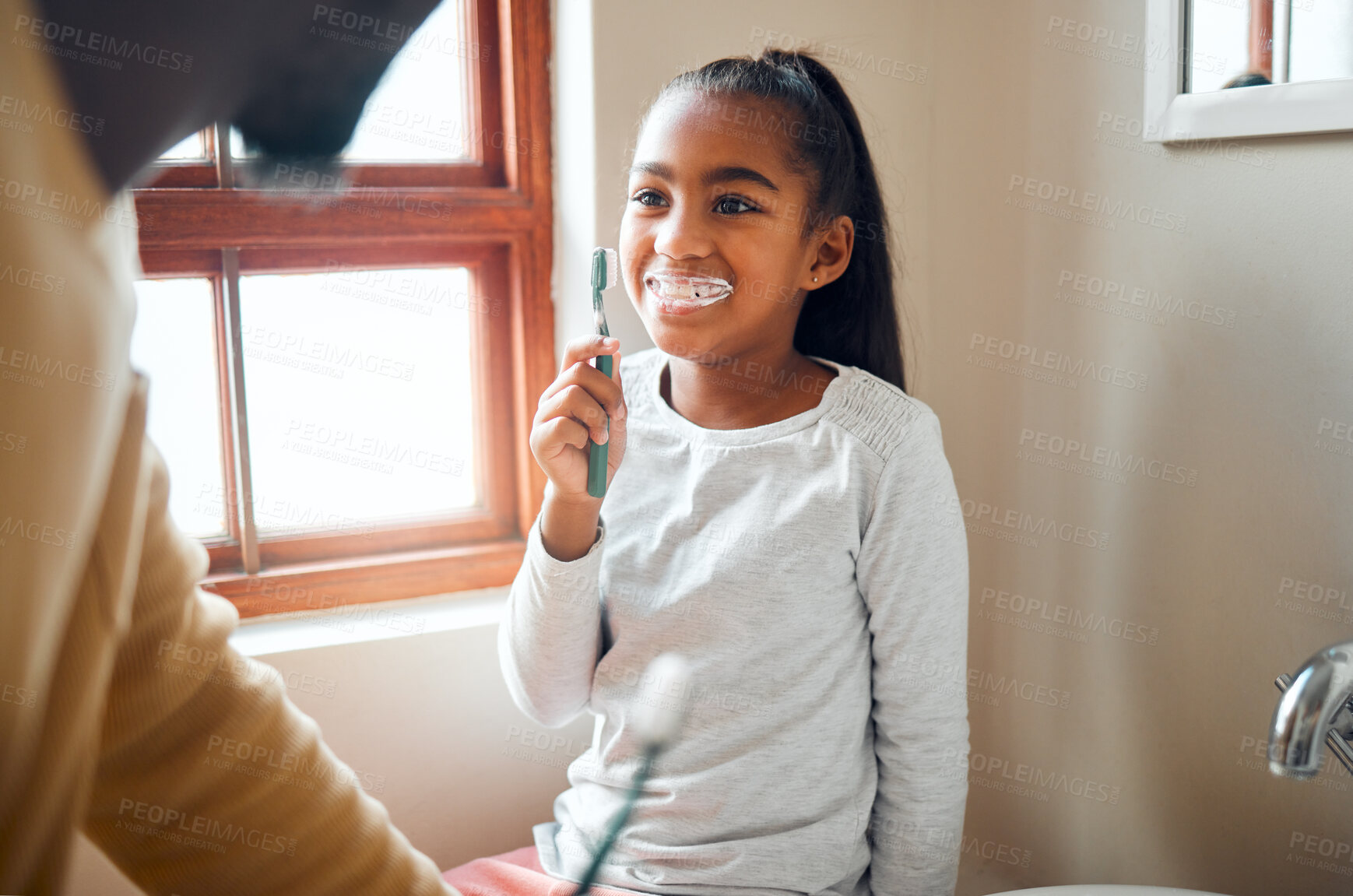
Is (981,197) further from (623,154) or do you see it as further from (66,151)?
(66,151)

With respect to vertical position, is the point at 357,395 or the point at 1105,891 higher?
the point at 357,395

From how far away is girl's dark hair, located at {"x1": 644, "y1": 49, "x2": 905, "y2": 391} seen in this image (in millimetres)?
936

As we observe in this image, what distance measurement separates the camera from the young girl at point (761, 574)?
910 mm

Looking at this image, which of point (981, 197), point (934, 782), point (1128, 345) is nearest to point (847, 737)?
point (934, 782)

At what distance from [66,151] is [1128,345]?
95cm

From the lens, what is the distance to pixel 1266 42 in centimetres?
82

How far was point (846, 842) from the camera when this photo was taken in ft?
3.04

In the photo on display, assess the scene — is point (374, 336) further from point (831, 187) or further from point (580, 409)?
point (831, 187)

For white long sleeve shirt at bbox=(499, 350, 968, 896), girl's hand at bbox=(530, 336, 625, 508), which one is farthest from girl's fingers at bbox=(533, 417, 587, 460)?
white long sleeve shirt at bbox=(499, 350, 968, 896)

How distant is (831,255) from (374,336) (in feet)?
1.86

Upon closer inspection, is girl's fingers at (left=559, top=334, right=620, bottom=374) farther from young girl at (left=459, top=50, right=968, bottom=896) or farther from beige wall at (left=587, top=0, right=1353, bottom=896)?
beige wall at (left=587, top=0, right=1353, bottom=896)

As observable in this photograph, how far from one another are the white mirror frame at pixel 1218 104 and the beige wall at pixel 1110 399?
2 centimetres

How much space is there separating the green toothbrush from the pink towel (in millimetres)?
350

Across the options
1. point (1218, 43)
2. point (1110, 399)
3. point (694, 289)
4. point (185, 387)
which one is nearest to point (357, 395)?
point (185, 387)
